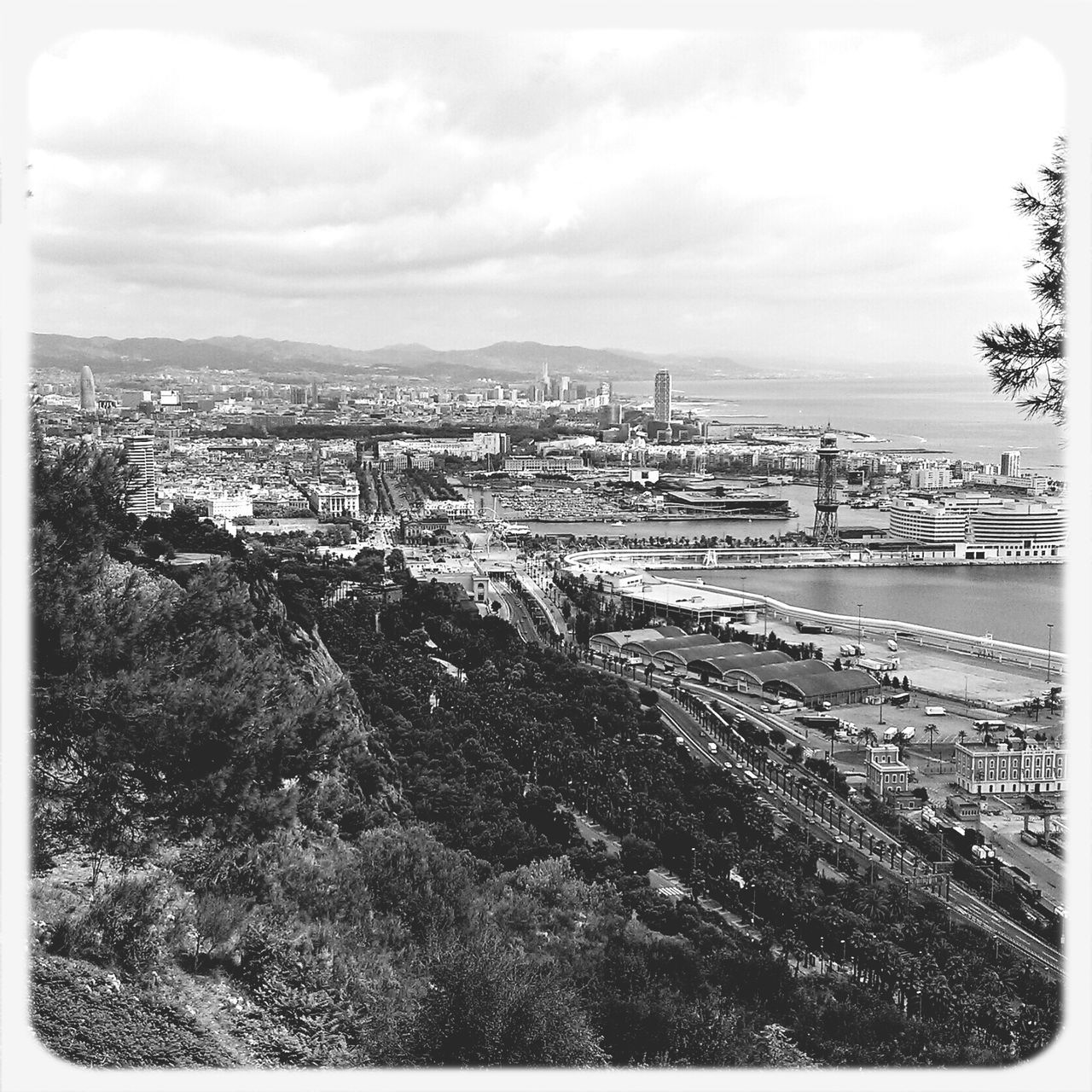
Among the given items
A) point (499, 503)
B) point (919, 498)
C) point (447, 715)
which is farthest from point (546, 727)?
point (499, 503)

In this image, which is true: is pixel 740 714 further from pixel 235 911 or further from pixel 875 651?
pixel 235 911

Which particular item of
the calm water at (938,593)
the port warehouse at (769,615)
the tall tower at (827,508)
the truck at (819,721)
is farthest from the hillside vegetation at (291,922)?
the tall tower at (827,508)

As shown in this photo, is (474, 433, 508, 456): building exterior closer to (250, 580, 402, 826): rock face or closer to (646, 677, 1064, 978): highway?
(646, 677, 1064, 978): highway

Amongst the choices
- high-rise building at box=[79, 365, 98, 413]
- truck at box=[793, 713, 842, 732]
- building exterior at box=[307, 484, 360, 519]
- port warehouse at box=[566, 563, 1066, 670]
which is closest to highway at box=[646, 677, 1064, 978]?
truck at box=[793, 713, 842, 732]

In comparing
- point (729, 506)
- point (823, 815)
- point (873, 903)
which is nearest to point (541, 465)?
point (729, 506)

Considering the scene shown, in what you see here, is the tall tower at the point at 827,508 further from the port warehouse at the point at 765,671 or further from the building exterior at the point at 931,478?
the port warehouse at the point at 765,671

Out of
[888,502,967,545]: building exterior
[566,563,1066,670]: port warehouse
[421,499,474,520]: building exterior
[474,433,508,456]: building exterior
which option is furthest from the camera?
[474,433,508,456]: building exterior
